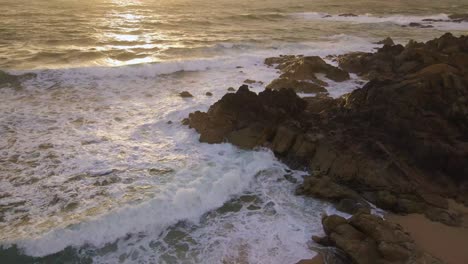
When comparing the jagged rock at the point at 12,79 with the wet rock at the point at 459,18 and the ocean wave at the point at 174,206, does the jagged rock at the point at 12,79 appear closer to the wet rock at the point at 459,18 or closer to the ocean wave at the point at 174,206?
the ocean wave at the point at 174,206

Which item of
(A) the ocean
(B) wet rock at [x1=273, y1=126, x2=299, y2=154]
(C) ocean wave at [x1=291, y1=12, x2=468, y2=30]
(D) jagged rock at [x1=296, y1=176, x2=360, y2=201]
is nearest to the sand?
(D) jagged rock at [x1=296, y1=176, x2=360, y2=201]

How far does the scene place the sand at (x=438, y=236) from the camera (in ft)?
24.3

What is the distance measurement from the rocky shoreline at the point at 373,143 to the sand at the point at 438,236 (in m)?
0.20

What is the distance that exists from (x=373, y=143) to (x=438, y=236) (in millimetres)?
2767

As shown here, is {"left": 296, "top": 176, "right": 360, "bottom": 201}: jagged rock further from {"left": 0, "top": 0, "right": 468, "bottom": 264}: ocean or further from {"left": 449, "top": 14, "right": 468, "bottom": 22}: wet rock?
{"left": 449, "top": 14, "right": 468, "bottom": 22}: wet rock

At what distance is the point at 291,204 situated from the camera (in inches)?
349

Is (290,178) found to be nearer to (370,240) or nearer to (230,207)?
(230,207)

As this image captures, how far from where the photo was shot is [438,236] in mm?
7883

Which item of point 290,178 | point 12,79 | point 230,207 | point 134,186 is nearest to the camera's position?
point 230,207

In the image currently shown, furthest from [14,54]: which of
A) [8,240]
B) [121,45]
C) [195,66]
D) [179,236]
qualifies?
[179,236]

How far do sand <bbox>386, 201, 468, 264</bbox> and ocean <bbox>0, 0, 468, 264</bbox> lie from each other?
1.71m

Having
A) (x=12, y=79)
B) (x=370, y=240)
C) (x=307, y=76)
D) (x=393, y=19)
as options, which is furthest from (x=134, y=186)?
(x=393, y=19)

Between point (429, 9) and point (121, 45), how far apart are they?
37.5 m

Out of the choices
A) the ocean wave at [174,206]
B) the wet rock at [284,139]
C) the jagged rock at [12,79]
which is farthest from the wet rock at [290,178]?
the jagged rock at [12,79]
